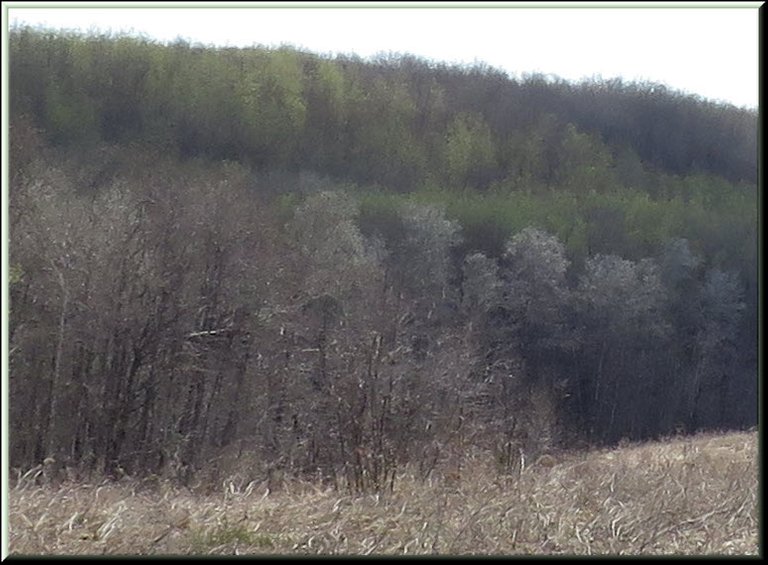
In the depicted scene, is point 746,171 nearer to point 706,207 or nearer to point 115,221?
point 706,207

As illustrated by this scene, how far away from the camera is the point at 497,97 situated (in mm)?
36906

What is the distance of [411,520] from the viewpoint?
20.5ft

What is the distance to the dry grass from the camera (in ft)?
18.6

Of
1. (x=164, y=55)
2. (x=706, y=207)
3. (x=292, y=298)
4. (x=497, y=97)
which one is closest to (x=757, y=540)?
(x=292, y=298)

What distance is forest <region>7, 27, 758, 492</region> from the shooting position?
16203 mm

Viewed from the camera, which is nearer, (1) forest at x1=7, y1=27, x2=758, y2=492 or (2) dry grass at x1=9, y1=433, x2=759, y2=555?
(2) dry grass at x1=9, y1=433, x2=759, y2=555

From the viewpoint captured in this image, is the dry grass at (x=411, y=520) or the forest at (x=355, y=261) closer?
the dry grass at (x=411, y=520)

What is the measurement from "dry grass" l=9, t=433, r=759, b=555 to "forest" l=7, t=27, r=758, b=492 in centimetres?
215

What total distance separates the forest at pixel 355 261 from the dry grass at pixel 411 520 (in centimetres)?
215

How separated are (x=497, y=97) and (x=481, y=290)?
13.3 m

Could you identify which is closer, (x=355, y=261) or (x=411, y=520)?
(x=411, y=520)

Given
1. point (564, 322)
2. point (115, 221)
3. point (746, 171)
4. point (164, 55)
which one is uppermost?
point (164, 55)

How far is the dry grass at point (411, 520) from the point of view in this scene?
567 cm

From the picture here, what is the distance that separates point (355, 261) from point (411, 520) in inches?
645
